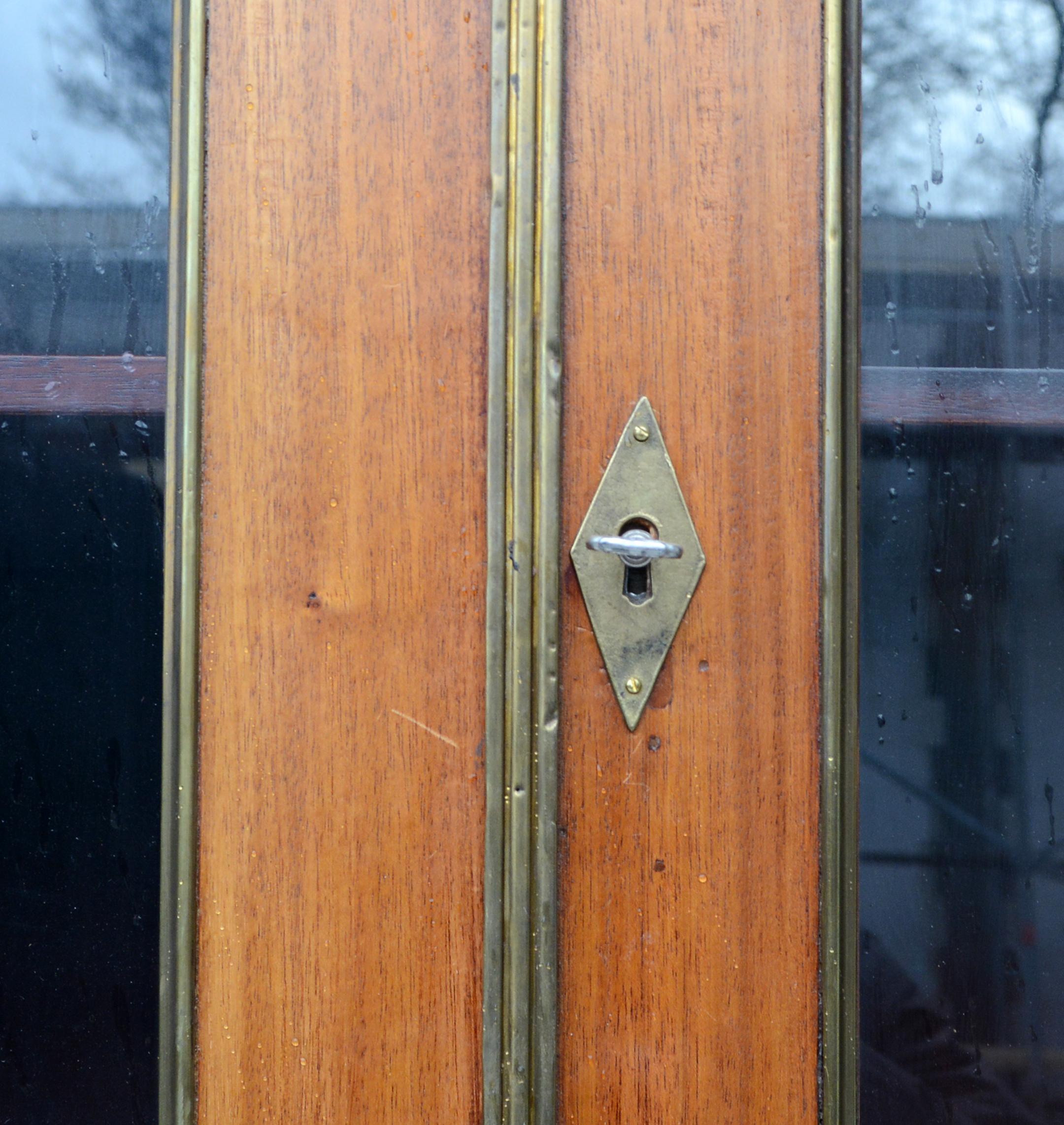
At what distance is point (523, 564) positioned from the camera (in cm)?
53

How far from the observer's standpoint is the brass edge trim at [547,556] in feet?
1.70

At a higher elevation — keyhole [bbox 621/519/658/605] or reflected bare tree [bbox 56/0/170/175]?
reflected bare tree [bbox 56/0/170/175]

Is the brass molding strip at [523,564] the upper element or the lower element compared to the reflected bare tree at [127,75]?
lower

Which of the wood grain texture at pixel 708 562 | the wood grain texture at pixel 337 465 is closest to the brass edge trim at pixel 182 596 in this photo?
the wood grain texture at pixel 337 465

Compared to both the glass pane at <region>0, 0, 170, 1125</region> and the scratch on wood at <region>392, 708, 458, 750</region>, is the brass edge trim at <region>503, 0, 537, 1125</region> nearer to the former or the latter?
the scratch on wood at <region>392, 708, 458, 750</region>

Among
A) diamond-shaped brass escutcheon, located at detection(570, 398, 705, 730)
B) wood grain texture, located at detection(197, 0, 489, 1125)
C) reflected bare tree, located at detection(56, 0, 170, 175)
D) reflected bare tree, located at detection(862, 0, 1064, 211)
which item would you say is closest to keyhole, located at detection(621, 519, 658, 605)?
diamond-shaped brass escutcheon, located at detection(570, 398, 705, 730)

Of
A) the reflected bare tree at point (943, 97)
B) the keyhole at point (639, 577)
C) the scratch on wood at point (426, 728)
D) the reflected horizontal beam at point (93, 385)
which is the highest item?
the reflected bare tree at point (943, 97)

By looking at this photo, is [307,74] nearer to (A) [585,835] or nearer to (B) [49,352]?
(B) [49,352]

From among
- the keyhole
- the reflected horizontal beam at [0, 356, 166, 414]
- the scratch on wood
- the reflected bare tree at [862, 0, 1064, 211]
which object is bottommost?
the scratch on wood

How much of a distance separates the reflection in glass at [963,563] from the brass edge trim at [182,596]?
1.60 feet

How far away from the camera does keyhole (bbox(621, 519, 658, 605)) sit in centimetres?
53

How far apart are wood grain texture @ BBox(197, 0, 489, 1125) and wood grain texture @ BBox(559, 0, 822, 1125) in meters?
0.08

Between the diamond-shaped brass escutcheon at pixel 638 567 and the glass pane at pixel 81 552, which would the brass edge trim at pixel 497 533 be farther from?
the glass pane at pixel 81 552

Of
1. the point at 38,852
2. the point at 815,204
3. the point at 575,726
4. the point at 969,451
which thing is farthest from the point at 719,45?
the point at 38,852
